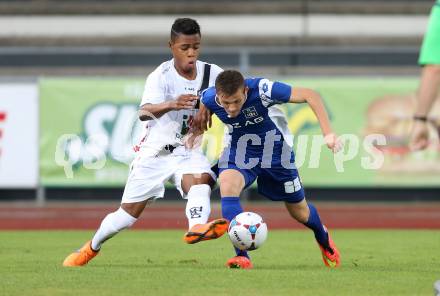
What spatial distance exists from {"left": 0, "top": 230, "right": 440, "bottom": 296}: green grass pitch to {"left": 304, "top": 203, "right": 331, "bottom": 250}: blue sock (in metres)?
0.25

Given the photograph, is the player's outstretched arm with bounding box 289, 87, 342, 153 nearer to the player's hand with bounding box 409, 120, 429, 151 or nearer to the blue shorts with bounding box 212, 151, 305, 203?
the blue shorts with bounding box 212, 151, 305, 203

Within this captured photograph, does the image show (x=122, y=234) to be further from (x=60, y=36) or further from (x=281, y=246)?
(x=60, y=36)

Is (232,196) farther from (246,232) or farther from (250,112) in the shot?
(250,112)

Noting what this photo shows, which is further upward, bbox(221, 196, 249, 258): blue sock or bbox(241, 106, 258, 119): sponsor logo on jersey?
bbox(241, 106, 258, 119): sponsor logo on jersey

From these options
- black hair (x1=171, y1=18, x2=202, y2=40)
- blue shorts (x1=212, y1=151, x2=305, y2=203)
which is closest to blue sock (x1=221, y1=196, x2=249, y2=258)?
blue shorts (x1=212, y1=151, x2=305, y2=203)

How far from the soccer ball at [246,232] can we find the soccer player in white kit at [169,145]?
0.38 m

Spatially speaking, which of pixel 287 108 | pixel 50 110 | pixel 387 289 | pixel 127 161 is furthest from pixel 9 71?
pixel 387 289

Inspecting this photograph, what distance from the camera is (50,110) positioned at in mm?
19125

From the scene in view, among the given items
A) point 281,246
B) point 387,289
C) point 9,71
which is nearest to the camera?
point 387,289

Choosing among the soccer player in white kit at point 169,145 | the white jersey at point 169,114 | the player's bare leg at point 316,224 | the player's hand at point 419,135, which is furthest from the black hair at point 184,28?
the player's hand at point 419,135

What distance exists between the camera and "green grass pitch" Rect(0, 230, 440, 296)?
7.47 meters

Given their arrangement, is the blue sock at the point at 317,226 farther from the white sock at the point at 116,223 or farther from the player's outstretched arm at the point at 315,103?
the white sock at the point at 116,223

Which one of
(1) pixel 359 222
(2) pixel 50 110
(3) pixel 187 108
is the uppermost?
(3) pixel 187 108

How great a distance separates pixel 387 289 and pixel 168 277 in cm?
165
